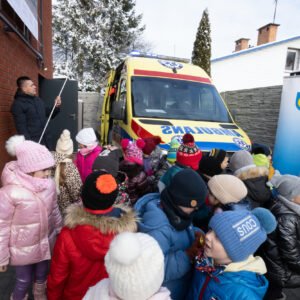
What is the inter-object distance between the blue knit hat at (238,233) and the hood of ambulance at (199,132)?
2.63 metres

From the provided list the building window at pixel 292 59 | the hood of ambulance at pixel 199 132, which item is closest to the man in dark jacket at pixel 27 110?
the hood of ambulance at pixel 199 132

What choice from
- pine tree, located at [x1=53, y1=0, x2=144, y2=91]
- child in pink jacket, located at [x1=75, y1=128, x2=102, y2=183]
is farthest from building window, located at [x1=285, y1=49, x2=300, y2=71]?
child in pink jacket, located at [x1=75, y1=128, x2=102, y2=183]

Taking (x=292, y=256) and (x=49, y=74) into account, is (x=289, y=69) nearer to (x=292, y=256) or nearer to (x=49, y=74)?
(x=49, y=74)

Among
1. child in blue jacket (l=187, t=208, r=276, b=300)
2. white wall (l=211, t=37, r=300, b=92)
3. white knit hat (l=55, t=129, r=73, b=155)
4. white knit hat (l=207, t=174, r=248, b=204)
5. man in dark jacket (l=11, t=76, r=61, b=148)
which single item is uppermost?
white wall (l=211, t=37, r=300, b=92)

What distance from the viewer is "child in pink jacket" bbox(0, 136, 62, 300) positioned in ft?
6.84

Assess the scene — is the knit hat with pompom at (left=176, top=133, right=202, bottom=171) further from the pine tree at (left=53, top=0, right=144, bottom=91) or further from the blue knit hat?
the pine tree at (left=53, top=0, right=144, bottom=91)

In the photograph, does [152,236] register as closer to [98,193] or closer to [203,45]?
[98,193]

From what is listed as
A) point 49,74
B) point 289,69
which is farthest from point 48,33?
point 289,69

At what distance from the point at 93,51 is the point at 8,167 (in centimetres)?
2176

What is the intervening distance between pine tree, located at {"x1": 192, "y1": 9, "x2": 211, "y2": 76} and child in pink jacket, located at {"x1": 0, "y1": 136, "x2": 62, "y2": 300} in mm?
20858

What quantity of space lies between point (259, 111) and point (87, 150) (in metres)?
7.62

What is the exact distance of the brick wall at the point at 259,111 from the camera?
8.75m

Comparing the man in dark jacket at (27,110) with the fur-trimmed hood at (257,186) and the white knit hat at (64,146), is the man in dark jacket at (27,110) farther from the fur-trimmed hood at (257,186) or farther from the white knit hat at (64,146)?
the fur-trimmed hood at (257,186)

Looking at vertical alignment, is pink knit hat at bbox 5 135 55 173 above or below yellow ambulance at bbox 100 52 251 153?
below
